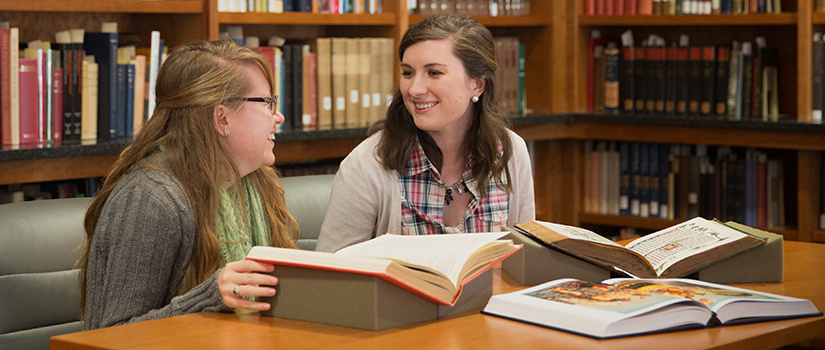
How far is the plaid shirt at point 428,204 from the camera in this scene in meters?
2.25

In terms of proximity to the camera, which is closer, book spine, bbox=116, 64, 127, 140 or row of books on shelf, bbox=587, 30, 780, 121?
book spine, bbox=116, 64, 127, 140

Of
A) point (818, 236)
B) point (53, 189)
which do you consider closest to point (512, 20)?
point (818, 236)

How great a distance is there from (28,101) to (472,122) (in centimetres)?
128

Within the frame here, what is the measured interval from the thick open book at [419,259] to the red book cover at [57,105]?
156 centimetres

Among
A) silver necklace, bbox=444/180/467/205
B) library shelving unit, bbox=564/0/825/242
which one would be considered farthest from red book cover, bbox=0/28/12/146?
library shelving unit, bbox=564/0/825/242

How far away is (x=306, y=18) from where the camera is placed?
3.40 meters

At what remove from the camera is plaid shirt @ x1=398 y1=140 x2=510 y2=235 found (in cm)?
225

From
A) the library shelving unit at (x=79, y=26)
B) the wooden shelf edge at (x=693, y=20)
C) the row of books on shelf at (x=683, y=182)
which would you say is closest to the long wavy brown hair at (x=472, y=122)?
the library shelving unit at (x=79, y=26)

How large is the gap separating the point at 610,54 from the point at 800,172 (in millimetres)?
990

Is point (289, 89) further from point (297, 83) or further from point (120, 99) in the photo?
point (120, 99)

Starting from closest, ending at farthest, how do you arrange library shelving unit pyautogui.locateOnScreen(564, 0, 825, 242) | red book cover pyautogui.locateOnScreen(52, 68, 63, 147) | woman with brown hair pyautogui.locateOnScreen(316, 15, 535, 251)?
woman with brown hair pyautogui.locateOnScreen(316, 15, 535, 251)
red book cover pyautogui.locateOnScreen(52, 68, 63, 147)
library shelving unit pyautogui.locateOnScreen(564, 0, 825, 242)

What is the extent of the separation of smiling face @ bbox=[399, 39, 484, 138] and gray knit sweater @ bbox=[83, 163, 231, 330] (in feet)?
2.53

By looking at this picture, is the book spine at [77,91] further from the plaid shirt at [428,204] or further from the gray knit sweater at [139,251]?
the gray knit sweater at [139,251]

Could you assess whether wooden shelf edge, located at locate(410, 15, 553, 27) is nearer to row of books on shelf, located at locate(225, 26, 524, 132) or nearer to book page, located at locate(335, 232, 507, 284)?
row of books on shelf, located at locate(225, 26, 524, 132)
